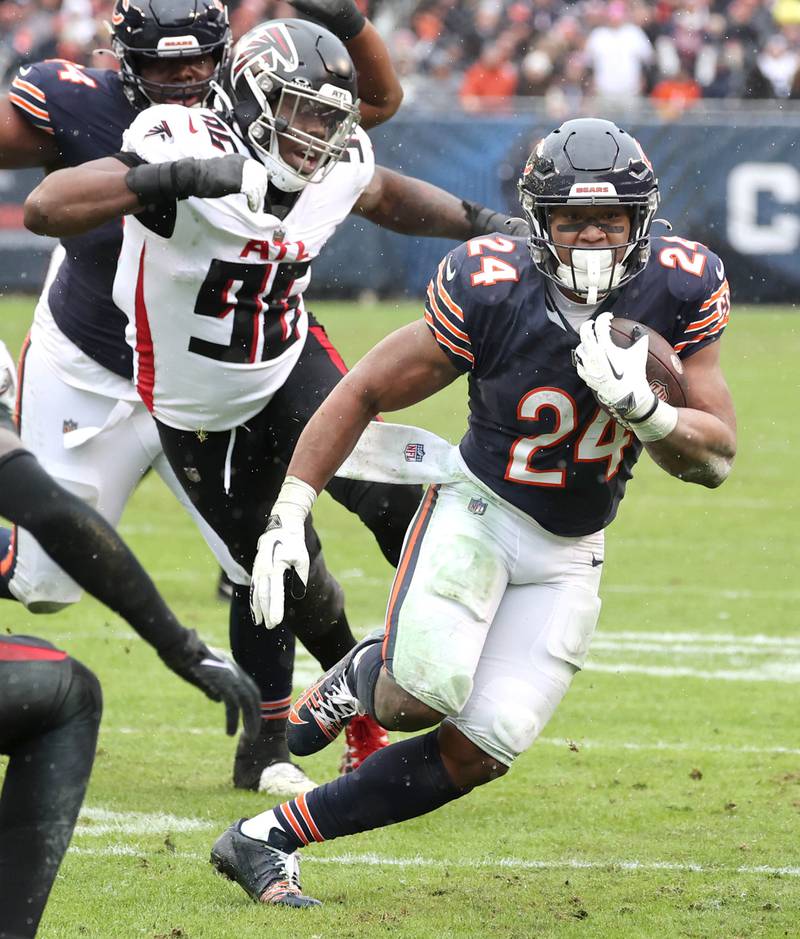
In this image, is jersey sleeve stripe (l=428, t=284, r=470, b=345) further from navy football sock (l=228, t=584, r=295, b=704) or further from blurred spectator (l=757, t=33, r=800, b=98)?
blurred spectator (l=757, t=33, r=800, b=98)

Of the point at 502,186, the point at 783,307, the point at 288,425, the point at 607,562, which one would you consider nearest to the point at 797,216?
the point at 783,307

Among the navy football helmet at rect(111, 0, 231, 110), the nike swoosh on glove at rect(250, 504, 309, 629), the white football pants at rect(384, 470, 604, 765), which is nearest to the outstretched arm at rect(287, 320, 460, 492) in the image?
the nike swoosh on glove at rect(250, 504, 309, 629)

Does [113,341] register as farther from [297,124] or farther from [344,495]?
[297,124]

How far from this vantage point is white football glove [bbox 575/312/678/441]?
311 cm

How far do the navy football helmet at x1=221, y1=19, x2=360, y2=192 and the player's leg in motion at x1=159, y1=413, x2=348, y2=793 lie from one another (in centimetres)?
70

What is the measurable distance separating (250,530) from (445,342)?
3.42ft

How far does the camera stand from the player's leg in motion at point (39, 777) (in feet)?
8.66

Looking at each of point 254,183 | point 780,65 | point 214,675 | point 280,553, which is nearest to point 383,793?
point 280,553

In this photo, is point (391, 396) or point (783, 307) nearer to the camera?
point (391, 396)

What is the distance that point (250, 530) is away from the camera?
4.25 meters

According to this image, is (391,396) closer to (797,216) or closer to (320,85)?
(320,85)

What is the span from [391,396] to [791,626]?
117 inches

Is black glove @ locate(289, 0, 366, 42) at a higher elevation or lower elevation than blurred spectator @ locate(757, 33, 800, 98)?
higher

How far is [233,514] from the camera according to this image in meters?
4.25
